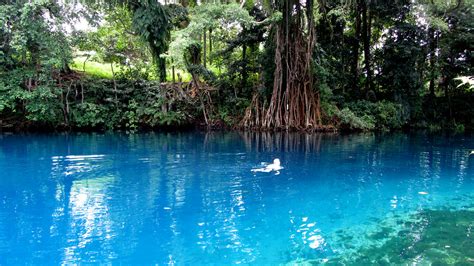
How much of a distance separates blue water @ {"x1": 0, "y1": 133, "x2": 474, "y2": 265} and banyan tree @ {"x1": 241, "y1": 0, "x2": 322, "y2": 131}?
4780 mm

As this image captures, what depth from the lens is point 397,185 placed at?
8.27m

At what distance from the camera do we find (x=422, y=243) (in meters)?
5.12

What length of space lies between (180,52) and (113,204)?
8.12 meters

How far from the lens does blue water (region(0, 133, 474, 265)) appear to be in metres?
4.85

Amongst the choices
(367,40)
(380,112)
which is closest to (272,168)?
(380,112)

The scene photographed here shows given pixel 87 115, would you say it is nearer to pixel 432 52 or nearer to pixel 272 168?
pixel 272 168

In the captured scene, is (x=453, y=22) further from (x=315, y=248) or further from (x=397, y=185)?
(x=315, y=248)

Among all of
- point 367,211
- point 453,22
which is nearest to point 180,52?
point 367,211

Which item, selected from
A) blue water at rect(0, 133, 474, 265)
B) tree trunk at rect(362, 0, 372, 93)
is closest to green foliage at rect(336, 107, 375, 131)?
tree trunk at rect(362, 0, 372, 93)

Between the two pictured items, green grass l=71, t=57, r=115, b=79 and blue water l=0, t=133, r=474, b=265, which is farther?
green grass l=71, t=57, r=115, b=79

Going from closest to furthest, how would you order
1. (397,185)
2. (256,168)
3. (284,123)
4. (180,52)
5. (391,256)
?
(391,256)
(397,185)
(256,168)
(180,52)
(284,123)

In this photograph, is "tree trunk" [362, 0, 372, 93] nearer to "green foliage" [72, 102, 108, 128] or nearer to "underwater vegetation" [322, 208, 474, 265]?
"green foliage" [72, 102, 108, 128]

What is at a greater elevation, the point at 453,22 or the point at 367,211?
the point at 453,22

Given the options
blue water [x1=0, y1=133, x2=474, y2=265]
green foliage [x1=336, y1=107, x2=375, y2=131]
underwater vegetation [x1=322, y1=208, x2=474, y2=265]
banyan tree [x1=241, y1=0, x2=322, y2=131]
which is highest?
banyan tree [x1=241, y1=0, x2=322, y2=131]
